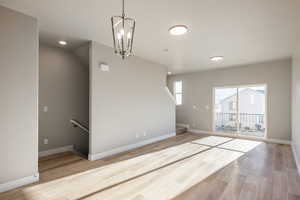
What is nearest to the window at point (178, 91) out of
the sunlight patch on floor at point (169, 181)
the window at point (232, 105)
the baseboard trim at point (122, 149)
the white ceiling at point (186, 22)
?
the window at point (232, 105)

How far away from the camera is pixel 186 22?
2.69m

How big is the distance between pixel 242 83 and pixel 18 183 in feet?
22.7

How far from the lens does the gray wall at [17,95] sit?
7.34 feet

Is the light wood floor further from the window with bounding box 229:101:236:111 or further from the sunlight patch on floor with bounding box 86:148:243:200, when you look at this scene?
the window with bounding box 229:101:236:111

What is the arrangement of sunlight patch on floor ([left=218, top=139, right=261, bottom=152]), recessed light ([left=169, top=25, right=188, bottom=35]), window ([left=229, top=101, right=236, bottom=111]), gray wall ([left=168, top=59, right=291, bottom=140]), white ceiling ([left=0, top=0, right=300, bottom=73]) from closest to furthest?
white ceiling ([left=0, top=0, right=300, bottom=73]) < recessed light ([left=169, top=25, right=188, bottom=35]) < sunlight patch on floor ([left=218, top=139, right=261, bottom=152]) < gray wall ([left=168, top=59, right=291, bottom=140]) < window ([left=229, top=101, right=236, bottom=111])

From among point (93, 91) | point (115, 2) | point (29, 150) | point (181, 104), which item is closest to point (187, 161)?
point (93, 91)

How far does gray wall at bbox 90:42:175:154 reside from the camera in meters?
3.60

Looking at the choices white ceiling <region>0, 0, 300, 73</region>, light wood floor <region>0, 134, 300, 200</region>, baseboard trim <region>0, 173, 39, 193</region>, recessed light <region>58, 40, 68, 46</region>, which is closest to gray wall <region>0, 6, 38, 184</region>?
baseboard trim <region>0, 173, 39, 193</region>

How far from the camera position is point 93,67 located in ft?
11.5

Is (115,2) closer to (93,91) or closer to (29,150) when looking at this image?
(93,91)

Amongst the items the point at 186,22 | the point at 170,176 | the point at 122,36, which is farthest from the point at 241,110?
the point at 122,36

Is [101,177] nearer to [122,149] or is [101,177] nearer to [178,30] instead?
[122,149]

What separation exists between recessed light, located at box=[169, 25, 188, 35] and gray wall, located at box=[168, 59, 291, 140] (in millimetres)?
4015

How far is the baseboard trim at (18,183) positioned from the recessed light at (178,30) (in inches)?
142
